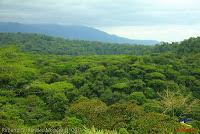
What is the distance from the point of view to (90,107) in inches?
953

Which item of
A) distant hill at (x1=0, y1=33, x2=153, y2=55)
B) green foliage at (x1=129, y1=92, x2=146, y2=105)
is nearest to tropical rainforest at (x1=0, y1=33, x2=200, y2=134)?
green foliage at (x1=129, y1=92, x2=146, y2=105)

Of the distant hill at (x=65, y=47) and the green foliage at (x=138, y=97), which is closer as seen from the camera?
the green foliage at (x=138, y=97)

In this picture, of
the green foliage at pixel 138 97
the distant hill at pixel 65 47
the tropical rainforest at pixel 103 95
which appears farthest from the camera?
the distant hill at pixel 65 47

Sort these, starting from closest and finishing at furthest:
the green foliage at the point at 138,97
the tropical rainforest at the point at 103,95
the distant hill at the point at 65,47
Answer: the tropical rainforest at the point at 103,95
the green foliage at the point at 138,97
the distant hill at the point at 65,47

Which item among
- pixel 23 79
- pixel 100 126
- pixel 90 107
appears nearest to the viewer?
pixel 100 126

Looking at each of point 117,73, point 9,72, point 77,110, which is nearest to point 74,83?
point 117,73

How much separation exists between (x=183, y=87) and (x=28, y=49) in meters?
67.9

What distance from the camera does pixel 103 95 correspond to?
4166cm

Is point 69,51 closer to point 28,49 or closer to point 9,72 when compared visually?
point 28,49

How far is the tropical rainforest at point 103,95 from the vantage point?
22.5 meters

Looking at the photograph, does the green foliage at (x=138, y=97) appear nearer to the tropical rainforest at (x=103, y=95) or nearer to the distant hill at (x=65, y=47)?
the tropical rainforest at (x=103, y=95)

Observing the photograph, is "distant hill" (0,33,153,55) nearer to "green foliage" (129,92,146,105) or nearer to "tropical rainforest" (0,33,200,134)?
"tropical rainforest" (0,33,200,134)

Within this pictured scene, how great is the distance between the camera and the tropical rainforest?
22491mm

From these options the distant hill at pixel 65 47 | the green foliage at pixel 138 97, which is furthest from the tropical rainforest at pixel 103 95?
the distant hill at pixel 65 47
